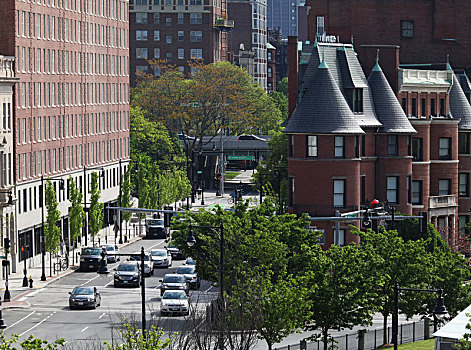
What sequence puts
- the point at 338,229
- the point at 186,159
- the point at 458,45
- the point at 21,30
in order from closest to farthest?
1. the point at 338,229
2. the point at 21,30
3. the point at 458,45
4. the point at 186,159

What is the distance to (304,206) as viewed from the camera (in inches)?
3509

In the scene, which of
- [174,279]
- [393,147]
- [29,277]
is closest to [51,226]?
[29,277]

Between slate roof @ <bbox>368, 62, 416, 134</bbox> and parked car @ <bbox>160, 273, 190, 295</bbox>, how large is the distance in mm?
18965

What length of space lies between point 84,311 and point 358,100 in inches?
998

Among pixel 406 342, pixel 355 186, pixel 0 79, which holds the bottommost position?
pixel 406 342

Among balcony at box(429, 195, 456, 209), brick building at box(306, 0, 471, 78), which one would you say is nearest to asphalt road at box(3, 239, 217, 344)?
balcony at box(429, 195, 456, 209)

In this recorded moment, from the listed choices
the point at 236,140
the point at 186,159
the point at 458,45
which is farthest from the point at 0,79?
the point at 236,140

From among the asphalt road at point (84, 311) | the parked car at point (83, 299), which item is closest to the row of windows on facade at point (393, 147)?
the asphalt road at point (84, 311)

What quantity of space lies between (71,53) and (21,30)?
53.1 feet

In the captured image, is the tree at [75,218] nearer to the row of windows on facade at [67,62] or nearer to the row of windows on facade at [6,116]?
the row of windows on facade at [6,116]

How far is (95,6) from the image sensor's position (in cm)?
13275

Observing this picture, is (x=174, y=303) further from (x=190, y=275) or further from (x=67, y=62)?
(x=67, y=62)

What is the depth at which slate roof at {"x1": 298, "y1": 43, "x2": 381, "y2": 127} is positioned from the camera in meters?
93.3

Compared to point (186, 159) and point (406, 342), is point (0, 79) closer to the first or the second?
point (406, 342)
